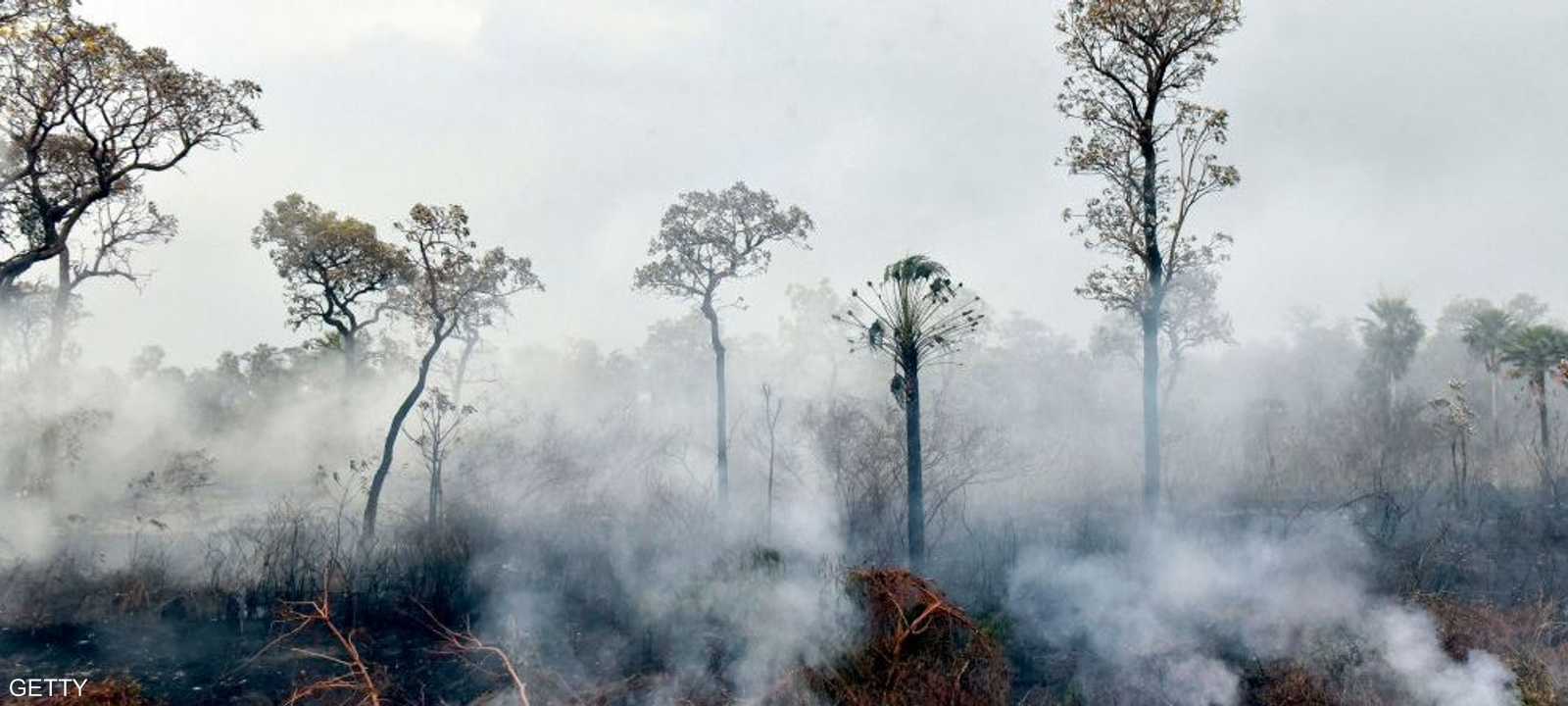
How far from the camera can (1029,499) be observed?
26359mm

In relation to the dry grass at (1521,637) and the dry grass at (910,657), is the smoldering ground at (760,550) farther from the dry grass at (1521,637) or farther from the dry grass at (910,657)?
the dry grass at (910,657)

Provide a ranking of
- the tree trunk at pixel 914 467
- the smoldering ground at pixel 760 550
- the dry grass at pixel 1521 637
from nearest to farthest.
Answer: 1. the dry grass at pixel 1521 637
2. the smoldering ground at pixel 760 550
3. the tree trunk at pixel 914 467

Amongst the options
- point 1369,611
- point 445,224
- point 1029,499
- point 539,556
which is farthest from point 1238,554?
point 445,224

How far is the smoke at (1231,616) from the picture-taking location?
1251cm

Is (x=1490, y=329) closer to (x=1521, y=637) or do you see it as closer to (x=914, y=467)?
(x=1521, y=637)

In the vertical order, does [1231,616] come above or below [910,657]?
below

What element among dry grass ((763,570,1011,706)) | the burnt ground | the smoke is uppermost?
dry grass ((763,570,1011,706))

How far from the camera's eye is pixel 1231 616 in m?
15.1

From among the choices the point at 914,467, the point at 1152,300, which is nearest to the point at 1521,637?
the point at 1152,300

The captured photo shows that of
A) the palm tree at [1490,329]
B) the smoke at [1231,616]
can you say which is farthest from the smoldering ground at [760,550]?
the palm tree at [1490,329]

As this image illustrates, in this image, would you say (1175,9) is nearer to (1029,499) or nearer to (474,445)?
(1029,499)

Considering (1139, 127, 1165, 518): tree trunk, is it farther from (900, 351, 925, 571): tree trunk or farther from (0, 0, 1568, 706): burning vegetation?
(900, 351, 925, 571): tree trunk

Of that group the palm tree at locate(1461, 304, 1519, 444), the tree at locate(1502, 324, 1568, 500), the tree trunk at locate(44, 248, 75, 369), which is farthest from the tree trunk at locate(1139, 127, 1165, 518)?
the tree trunk at locate(44, 248, 75, 369)

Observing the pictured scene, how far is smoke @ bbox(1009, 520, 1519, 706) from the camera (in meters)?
12.5
